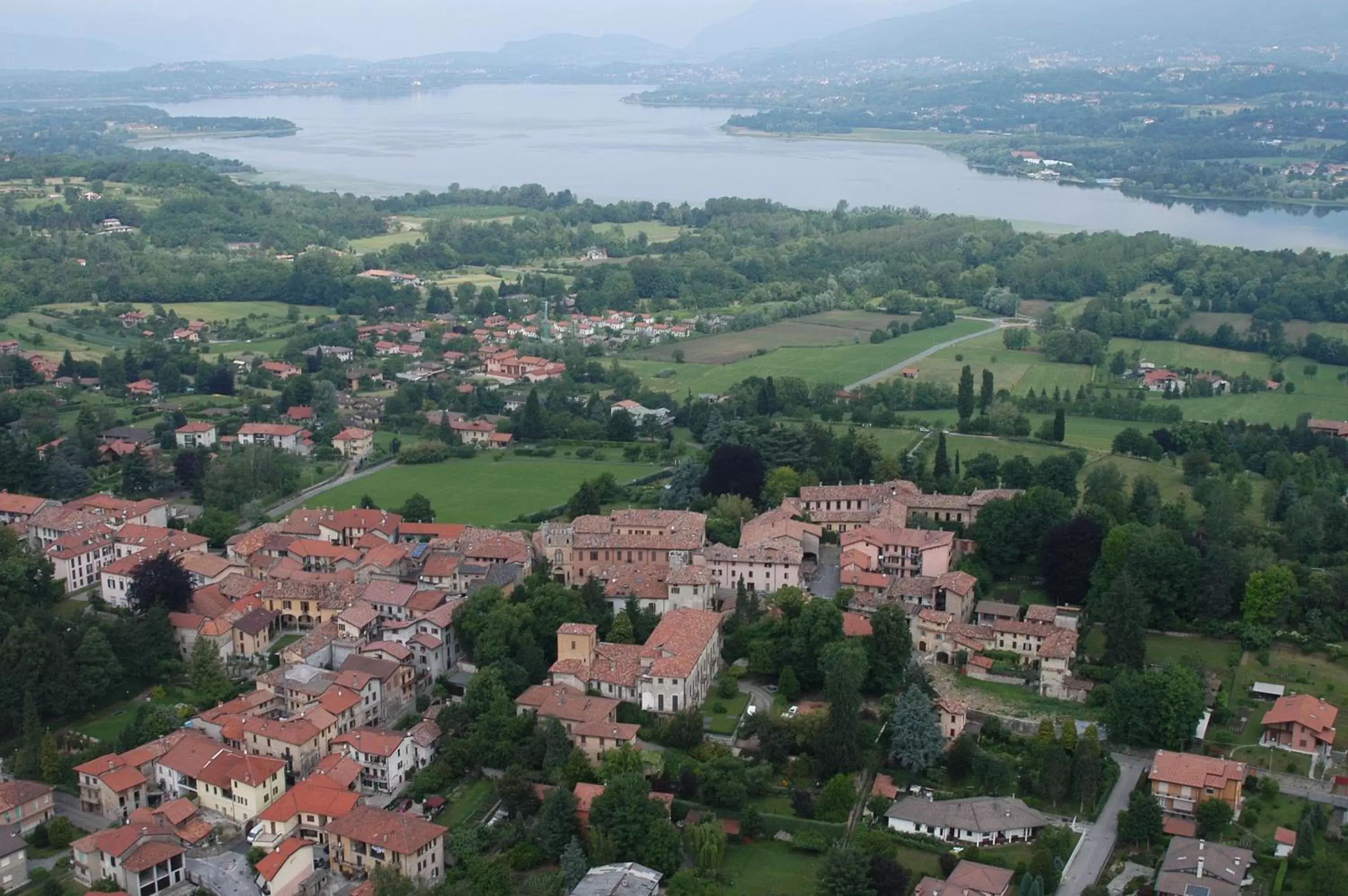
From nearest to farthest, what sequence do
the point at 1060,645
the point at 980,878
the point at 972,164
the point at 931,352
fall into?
the point at 980,878
the point at 1060,645
the point at 931,352
the point at 972,164

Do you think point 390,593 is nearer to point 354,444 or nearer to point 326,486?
point 326,486

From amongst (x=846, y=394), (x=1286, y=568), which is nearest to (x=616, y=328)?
(x=846, y=394)

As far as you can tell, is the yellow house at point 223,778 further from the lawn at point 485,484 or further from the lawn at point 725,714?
the lawn at point 485,484

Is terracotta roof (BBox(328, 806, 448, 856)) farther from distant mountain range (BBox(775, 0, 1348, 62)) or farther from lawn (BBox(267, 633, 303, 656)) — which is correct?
distant mountain range (BBox(775, 0, 1348, 62))

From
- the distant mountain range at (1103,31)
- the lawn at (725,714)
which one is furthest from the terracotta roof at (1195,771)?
the distant mountain range at (1103,31)

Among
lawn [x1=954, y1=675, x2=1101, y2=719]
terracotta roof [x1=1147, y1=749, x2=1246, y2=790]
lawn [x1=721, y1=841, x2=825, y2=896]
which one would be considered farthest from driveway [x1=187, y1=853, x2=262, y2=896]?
terracotta roof [x1=1147, y1=749, x2=1246, y2=790]

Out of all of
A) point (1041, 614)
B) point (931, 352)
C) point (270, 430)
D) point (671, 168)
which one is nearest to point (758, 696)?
point (1041, 614)

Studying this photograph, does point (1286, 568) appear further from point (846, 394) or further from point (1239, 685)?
point (846, 394)
